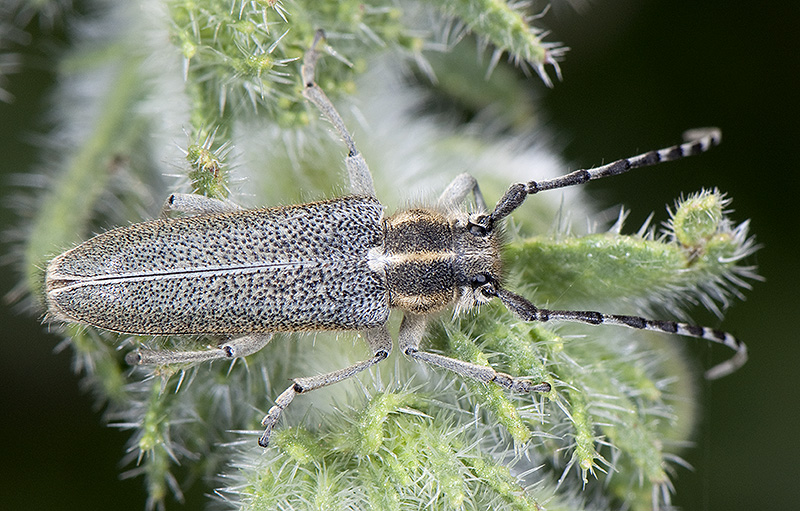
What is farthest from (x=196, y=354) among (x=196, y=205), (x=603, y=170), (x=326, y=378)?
(x=603, y=170)

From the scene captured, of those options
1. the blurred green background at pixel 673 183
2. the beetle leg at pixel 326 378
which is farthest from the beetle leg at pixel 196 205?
the blurred green background at pixel 673 183

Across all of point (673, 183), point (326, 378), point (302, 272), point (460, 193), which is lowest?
point (326, 378)

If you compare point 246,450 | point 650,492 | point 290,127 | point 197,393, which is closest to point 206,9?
point 290,127

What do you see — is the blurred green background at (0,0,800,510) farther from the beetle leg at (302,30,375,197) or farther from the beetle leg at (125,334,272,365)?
the beetle leg at (125,334,272,365)

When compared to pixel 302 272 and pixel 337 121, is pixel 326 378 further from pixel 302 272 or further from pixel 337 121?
pixel 337 121

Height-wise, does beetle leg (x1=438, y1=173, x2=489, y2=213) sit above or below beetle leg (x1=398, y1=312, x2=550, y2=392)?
above

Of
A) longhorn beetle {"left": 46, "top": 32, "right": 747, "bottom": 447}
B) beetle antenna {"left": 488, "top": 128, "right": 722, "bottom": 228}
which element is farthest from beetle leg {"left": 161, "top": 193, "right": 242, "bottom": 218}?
beetle antenna {"left": 488, "top": 128, "right": 722, "bottom": 228}

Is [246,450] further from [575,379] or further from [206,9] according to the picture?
[206,9]
